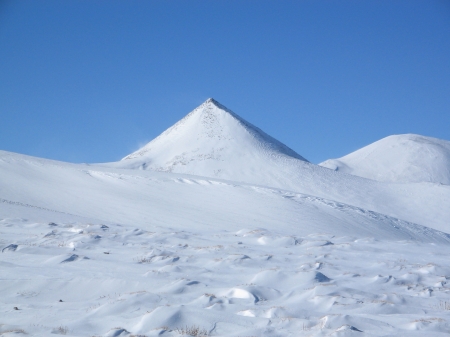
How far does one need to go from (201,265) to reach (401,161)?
325 feet

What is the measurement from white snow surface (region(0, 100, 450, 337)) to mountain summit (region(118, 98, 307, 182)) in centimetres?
2695

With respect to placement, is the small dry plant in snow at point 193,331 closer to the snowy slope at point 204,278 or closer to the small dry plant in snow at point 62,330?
the snowy slope at point 204,278

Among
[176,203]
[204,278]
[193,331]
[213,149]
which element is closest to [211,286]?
[204,278]

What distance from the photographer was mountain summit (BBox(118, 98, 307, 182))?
53.2 m

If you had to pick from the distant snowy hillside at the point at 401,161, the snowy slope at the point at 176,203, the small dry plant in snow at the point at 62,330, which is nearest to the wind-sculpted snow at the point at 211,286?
the small dry plant in snow at the point at 62,330

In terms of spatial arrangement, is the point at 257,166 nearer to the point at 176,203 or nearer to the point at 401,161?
the point at 176,203

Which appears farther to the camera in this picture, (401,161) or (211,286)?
(401,161)

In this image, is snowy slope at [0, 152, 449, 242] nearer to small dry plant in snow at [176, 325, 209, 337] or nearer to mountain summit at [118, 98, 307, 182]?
small dry plant in snow at [176, 325, 209, 337]

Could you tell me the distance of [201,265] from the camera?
9.86 meters

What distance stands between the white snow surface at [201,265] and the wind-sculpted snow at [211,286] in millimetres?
27

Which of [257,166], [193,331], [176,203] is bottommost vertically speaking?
[193,331]

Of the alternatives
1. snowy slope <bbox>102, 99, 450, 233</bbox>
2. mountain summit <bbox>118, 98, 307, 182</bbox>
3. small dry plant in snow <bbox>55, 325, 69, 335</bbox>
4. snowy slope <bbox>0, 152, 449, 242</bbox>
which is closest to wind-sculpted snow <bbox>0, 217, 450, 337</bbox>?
small dry plant in snow <bbox>55, 325, 69, 335</bbox>

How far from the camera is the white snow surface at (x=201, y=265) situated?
6.18 m

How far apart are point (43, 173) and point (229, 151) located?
3430 centimetres
